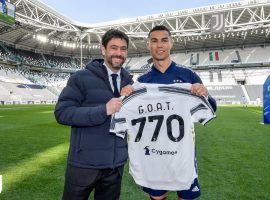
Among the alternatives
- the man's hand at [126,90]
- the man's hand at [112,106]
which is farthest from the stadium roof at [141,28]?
the man's hand at [112,106]

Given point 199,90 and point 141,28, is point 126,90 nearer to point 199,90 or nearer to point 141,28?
point 199,90

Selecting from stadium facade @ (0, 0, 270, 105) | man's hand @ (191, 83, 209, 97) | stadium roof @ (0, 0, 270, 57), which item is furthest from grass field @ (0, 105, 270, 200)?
stadium facade @ (0, 0, 270, 105)

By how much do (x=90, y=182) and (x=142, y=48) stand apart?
58.2m

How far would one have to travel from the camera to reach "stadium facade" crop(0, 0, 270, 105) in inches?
1629

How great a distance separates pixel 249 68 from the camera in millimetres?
52656

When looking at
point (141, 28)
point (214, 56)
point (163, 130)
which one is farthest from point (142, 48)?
point (163, 130)

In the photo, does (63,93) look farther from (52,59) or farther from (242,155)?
(52,59)

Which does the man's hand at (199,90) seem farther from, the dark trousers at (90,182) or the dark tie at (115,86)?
the dark trousers at (90,182)

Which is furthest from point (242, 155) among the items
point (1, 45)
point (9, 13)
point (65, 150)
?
point (1, 45)

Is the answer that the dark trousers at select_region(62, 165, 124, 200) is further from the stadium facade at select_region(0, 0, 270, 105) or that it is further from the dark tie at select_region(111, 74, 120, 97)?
the stadium facade at select_region(0, 0, 270, 105)

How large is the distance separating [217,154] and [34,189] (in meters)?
4.49

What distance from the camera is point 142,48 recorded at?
196 ft

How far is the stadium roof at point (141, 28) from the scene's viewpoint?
39500 millimetres

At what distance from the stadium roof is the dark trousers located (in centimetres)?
3065
